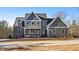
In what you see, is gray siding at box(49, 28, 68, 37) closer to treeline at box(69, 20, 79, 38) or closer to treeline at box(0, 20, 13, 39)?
treeline at box(69, 20, 79, 38)

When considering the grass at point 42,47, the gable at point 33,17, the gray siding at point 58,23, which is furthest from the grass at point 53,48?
the gable at point 33,17

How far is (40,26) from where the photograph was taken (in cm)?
495

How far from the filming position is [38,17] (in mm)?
4941

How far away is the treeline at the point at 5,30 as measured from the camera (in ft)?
16.1

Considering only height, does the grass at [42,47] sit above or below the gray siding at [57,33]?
below

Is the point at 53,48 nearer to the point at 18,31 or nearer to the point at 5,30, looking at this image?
the point at 18,31

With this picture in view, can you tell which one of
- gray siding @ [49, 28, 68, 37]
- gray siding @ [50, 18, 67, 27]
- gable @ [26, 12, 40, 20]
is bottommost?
gray siding @ [49, 28, 68, 37]

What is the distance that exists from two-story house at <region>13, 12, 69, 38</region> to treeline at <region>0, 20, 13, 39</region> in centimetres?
10

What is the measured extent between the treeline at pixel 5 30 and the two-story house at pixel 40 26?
3.8 inches

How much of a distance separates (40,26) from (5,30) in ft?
1.86

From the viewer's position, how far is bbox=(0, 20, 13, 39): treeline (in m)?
4.91

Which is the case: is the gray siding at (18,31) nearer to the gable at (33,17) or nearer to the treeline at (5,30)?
the treeline at (5,30)

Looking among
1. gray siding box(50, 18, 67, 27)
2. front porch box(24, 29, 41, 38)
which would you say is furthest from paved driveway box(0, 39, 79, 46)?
gray siding box(50, 18, 67, 27)
